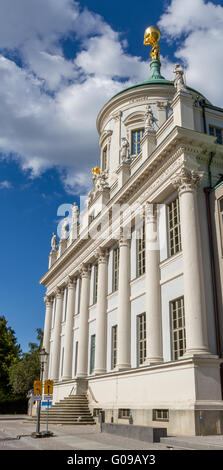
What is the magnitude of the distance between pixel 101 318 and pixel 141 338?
17.8ft

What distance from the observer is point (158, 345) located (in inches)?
760

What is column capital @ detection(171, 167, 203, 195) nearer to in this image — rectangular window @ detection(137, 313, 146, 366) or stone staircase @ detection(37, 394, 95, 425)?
rectangular window @ detection(137, 313, 146, 366)

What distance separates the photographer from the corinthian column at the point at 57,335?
37.0 meters

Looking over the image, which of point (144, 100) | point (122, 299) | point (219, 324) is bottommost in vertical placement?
point (219, 324)

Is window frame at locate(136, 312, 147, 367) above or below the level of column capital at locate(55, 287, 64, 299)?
below

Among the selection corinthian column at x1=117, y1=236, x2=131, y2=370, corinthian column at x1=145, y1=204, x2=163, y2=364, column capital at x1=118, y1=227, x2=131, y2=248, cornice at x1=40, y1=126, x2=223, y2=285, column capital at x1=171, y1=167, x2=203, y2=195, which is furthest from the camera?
column capital at x1=118, y1=227, x2=131, y2=248

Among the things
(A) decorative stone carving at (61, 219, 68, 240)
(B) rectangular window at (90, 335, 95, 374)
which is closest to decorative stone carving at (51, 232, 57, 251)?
(A) decorative stone carving at (61, 219, 68, 240)

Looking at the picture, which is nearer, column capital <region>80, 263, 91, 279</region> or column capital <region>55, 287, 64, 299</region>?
column capital <region>80, 263, 91, 279</region>

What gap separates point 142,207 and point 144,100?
13506 mm

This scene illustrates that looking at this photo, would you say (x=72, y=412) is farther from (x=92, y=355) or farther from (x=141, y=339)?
(x=141, y=339)

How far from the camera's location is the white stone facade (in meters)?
16.6

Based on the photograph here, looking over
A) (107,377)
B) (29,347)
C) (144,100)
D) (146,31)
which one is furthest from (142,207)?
(29,347)

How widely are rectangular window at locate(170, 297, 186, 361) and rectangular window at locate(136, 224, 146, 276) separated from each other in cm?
426
